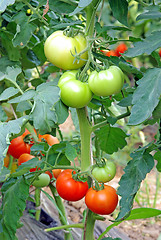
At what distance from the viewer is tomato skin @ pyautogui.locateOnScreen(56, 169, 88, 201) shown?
703mm

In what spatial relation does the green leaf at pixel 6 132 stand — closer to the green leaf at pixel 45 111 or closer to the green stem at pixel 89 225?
the green leaf at pixel 45 111

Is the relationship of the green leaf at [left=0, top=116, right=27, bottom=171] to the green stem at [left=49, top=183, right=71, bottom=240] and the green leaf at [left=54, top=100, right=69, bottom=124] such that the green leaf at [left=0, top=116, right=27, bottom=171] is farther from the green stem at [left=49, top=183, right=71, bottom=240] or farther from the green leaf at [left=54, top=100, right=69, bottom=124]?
the green stem at [left=49, top=183, right=71, bottom=240]

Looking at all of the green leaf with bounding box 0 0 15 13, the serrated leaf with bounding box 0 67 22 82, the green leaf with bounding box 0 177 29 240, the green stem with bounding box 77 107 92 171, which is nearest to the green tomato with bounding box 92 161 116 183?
the green stem with bounding box 77 107 92 171

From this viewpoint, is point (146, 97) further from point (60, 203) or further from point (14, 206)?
point (60, 203)

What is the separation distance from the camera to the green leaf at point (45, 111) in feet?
1.85

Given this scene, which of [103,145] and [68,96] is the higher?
[68,96]

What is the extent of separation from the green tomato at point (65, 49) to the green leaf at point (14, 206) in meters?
0.32

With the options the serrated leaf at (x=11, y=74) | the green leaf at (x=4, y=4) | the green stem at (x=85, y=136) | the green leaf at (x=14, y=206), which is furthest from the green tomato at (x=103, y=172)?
the green leaf at (x=4, y=4)

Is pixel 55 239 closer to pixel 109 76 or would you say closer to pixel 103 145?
pixel 103 145

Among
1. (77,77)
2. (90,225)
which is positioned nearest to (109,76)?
(77,77)

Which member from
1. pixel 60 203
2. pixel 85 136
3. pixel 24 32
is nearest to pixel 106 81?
pixel 85 136

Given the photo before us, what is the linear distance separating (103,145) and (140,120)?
1.17 feet

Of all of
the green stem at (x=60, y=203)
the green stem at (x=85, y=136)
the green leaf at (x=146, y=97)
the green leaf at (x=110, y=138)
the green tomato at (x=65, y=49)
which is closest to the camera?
the green leaf at (x=146, y=97)

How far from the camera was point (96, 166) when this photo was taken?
73 centimetres
